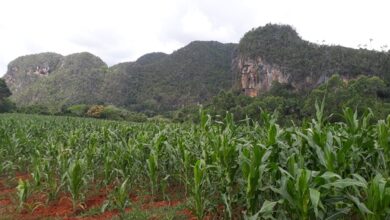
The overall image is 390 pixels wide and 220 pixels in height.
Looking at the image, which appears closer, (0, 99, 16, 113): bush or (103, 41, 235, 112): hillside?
(0, 99, 16, 113): bush

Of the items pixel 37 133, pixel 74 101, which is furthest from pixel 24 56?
pixel 37 133

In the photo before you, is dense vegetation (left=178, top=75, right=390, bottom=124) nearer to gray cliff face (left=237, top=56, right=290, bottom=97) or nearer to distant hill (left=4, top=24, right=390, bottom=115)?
distant hill (left=4, top=24, right=390, bottom=115)

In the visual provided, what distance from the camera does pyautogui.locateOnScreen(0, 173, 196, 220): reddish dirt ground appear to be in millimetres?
4923

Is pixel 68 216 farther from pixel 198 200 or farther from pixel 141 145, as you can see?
pixel 198 200

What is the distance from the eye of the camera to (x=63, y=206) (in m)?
5.40

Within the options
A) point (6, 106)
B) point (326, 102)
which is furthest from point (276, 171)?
point (6, 106)

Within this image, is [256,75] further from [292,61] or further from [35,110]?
[35,110]

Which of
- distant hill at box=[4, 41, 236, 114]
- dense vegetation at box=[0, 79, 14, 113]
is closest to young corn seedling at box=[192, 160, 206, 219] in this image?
dense vegetation at box=[0, 79, 14, 113]

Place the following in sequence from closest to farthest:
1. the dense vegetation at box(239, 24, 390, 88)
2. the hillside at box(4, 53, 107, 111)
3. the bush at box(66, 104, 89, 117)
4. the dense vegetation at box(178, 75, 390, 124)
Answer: the dense vegetation at box(178, 75, 390, 124), the bush at box(66, 104, 89, 117), the dense vegetation at box(239, 24, 390, 88), the hillside at box(4, 53, 107, 111)

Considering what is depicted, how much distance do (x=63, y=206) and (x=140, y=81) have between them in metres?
97.3

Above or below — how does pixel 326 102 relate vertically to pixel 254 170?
below

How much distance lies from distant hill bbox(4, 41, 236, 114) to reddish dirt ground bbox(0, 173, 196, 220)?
78.8 m

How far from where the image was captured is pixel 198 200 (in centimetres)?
385

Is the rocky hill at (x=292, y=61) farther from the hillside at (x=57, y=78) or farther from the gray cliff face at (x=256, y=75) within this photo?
the hillside at (x=57, y=78)
